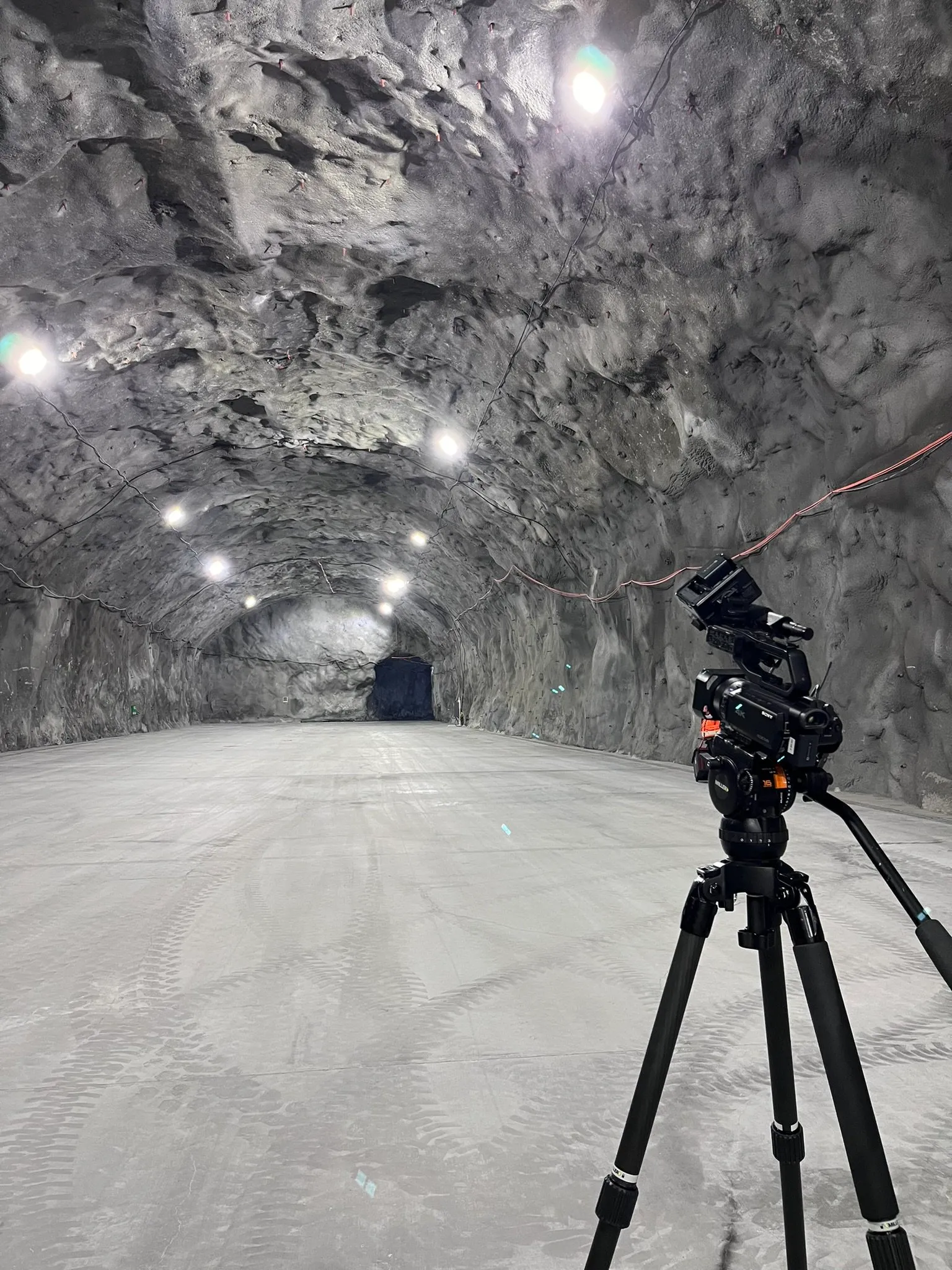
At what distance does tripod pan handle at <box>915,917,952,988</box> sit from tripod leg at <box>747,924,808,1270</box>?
210mm

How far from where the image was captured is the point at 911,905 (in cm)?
117

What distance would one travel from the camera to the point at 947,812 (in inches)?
250

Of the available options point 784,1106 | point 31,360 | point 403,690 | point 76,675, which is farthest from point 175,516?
point 403,690

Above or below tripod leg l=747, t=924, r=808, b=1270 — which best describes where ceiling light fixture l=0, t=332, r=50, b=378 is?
above

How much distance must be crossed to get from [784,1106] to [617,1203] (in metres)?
0.31

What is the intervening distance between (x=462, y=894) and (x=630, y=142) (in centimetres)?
568

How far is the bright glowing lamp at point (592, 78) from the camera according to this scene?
606cm

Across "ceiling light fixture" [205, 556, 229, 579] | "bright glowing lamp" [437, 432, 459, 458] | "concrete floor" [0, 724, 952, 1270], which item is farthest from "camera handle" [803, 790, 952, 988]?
"ceiling light fixture" [205, 556, 229, 579]

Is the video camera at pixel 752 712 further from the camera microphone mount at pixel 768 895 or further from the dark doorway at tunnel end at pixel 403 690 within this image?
the dark doorway at tunnel end at pixel 403 690

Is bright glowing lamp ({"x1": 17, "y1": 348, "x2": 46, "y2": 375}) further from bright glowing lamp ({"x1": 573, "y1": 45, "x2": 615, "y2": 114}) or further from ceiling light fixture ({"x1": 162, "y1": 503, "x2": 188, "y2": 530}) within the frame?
bright glowing lamp ({"x1": 573, "y1": 45, "x2": 615, "y2": 114})

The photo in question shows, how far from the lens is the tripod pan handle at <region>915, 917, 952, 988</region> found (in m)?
1.17

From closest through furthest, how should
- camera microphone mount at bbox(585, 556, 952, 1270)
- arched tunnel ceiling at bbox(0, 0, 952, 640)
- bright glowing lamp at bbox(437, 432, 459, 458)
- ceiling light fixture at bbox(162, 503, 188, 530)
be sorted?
camera microphone mount at bbox(585, 556, 952, 1270)
arched tunnel ceiling at bbox(0, 0, 952, 640)
bright glowing lamp at bbox(437, 432, 459, 458)
ceiling light fixture at bbox(162, 503, 188, 530)

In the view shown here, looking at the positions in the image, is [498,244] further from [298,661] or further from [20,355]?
[298,661]

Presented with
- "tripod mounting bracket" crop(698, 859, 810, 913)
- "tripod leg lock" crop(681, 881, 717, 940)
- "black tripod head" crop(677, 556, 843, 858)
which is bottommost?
"tripod leg lock" crop(681, 881, 717, 940)
